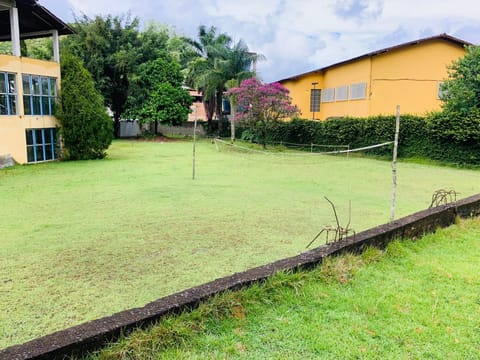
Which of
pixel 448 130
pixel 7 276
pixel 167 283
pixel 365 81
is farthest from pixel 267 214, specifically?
pixel 365 81

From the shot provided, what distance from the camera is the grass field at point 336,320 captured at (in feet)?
8.41

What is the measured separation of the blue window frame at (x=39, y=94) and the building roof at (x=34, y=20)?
8.08ft

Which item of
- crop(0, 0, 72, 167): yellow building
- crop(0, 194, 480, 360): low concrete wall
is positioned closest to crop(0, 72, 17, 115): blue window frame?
crop(0, 0, 72, 167): yellow building

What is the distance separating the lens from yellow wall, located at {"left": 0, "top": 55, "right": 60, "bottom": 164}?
44.9 ft

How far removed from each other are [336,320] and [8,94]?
48.3 ft

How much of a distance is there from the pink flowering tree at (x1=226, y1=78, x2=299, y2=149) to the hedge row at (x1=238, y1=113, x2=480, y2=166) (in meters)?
0.67

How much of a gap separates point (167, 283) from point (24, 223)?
3713mm

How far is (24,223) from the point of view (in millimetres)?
6445

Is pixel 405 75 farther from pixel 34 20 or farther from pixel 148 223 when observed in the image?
pixel 148 223

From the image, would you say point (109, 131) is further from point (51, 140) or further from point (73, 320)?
point (73, 320)

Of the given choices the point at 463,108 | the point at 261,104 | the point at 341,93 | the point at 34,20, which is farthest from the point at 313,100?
the point at 34,20

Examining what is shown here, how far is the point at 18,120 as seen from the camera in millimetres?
14156

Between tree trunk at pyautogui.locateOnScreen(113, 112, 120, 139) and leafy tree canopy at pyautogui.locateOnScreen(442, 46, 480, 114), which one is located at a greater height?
leafy tree canopy at pyautogui.locateOnScreen(442, 46, 480, 114)

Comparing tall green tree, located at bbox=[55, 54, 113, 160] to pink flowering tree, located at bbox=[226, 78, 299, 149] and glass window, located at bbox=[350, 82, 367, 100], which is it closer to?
pink flowering tree, located at bbox=[226, 78, 299, 149]
